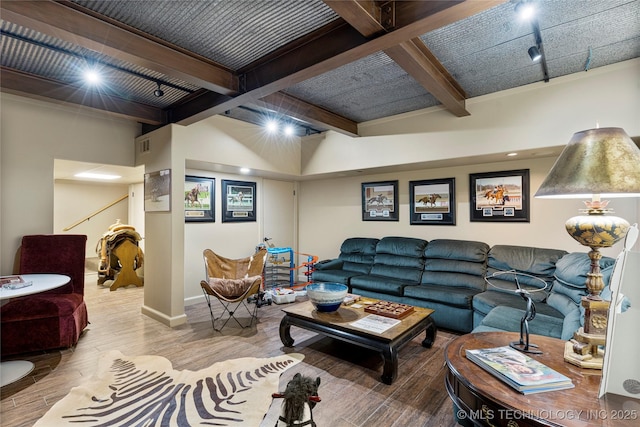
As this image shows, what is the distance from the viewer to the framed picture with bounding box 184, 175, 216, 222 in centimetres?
461

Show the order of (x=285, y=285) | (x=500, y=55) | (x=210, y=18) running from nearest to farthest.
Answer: (x=210, y=18) → (x=500, y=55) → (x=285, y=285)

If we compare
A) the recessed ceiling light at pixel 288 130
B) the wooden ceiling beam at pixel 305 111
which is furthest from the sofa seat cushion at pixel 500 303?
the recessed ceiling light at pixel 288 130

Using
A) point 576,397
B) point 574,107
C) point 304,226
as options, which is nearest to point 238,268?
point 304,226

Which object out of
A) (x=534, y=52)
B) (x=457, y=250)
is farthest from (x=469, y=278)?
(x=534, y=52)

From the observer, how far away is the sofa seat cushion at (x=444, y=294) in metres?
3.35

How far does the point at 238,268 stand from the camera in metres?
4.32

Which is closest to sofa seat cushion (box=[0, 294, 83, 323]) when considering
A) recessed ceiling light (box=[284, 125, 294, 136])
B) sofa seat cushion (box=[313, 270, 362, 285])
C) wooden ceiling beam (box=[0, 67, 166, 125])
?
wooden ceiling beam (box=[0, 67, 166, 125])

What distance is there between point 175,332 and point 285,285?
7.87ft

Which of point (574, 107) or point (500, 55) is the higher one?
point (500, 55)

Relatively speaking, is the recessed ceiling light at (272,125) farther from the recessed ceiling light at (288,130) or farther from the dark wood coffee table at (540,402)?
the dark wood coffee table at (540,402)

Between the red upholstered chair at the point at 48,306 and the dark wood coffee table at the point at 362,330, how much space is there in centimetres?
221

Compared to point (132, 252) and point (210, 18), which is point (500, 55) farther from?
point (132, 252)

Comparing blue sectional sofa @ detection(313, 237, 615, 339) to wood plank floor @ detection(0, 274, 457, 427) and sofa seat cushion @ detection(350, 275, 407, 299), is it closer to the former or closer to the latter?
sofa seat cushion @ detection(350, 275, 407, 299)

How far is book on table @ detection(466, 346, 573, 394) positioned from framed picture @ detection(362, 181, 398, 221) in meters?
3.58
